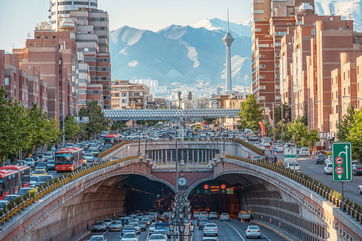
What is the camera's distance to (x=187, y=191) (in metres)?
140

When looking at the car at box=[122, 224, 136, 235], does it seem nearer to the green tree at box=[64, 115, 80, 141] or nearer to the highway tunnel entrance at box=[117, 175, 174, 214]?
the highway tunnel entrance at box=[117, 175, 174, 214]

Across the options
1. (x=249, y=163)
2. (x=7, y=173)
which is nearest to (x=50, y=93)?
(x=249, y=163)

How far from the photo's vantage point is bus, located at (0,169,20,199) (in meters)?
68.5

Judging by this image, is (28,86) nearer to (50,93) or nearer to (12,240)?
(50,93)

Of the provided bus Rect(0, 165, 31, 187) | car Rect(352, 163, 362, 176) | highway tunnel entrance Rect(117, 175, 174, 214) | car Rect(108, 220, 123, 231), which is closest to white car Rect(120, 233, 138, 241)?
bus Rect(0, 165, 31, 187)

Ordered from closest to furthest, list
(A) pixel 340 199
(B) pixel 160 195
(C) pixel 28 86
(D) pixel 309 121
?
(A) pixel 340 199 → (C) pixel 28 86 → (D) pixel 309 121 → (B) pixel 160 195

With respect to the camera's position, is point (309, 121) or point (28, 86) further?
point (309, 121)

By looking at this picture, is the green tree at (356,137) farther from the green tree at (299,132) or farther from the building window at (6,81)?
the building window at (6,81)

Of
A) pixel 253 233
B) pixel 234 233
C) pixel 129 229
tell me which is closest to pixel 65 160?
pixel 129 229

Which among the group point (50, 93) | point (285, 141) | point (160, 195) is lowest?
point (160, 195)

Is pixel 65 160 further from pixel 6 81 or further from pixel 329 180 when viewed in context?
pixel 6 81

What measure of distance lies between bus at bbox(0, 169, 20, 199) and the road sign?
2740 cm

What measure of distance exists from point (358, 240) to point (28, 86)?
11267cm

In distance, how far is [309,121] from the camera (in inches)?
6786
